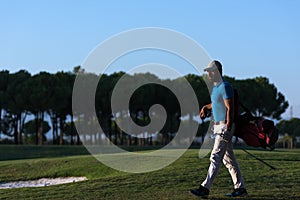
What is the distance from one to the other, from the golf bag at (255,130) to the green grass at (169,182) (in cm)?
135

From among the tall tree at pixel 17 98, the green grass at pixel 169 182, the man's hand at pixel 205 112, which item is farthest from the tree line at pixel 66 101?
the man's hand at pixel 205 112

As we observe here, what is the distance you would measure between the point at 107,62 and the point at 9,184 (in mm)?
6800

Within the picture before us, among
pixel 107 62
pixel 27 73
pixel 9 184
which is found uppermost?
pixel 27 73

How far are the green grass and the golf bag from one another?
135cm

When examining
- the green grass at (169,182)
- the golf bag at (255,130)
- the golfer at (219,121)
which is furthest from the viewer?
the green grass at (169,182)

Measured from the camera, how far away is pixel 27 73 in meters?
73.0

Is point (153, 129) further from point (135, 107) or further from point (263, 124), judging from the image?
point (263, 124)

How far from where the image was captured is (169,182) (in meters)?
16.0

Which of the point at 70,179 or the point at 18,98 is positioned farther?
the point at 18,98

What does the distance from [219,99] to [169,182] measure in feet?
19.2

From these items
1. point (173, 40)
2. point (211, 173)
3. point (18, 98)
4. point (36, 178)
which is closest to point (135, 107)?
point (18, 98)

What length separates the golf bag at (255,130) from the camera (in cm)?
1066

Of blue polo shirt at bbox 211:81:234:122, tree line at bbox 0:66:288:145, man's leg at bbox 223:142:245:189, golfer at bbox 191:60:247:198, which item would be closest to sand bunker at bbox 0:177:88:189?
man's leg at bbox 223:142:245:189

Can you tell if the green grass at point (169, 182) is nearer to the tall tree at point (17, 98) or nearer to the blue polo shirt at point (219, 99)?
the blue polo shirt at point (219, 99)
